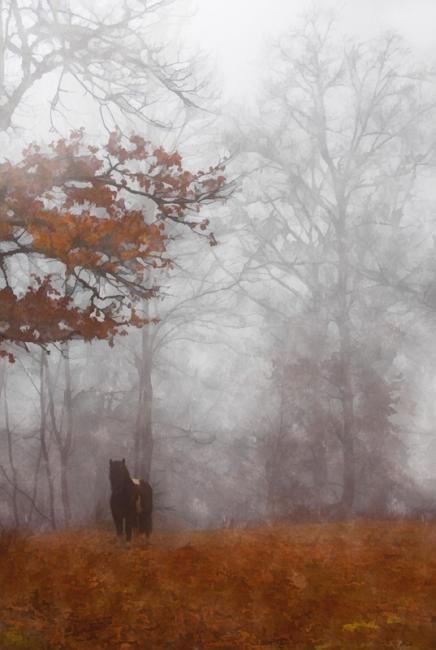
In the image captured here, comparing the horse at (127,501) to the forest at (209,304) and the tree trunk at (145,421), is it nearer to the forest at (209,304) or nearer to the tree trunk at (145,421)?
the forest at (209,304)

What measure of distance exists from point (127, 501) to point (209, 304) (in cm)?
1221

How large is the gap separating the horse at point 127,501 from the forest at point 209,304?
2.45 ft

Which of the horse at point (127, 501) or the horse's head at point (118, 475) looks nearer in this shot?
the horse at point (127, 501)

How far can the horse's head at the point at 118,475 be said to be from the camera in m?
11.4

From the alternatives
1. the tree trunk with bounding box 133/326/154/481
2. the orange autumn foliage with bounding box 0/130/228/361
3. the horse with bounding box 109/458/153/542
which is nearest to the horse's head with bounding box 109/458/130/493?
the horse with bounding box 109/458/153/542

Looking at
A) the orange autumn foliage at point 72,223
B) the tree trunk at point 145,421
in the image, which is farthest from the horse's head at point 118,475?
the tree trunk at point 145,421

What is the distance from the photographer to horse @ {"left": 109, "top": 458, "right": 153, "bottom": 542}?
36.9ft

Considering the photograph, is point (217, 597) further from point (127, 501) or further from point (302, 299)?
point (302, 299)

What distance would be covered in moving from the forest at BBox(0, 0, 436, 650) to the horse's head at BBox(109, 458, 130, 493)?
3.27ft

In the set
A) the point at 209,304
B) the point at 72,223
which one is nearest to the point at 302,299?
the point at 209,304

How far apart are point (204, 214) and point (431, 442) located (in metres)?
13.4

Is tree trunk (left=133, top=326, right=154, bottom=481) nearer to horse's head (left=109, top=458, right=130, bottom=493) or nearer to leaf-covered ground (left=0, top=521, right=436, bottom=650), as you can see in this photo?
horse's head (left=109, top=458, right=130, bottom=493)

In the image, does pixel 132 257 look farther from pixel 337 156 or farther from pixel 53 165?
pixel 337 156

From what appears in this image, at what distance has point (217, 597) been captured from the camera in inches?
247
